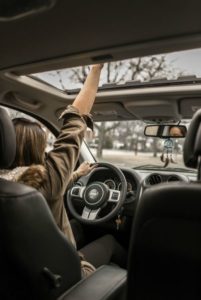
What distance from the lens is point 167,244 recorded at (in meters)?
1.25

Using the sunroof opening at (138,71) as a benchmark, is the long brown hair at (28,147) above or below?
below

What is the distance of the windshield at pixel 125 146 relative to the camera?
3.32 metres

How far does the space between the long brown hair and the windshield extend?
4.72ft

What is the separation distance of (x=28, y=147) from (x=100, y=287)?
28.7 inches

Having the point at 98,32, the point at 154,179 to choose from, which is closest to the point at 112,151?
the point at 154,179

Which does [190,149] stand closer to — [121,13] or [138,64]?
[121,13]

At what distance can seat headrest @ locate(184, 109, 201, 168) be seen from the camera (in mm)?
1414

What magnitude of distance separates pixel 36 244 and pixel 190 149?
72 centimetres

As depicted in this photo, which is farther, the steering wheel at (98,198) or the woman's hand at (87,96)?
the steering wheel at (98,198)

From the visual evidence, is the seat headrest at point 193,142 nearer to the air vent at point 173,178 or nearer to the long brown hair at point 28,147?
the long brown hair at point 28,147

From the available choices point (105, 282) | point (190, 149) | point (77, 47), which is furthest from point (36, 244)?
point (77, 47)

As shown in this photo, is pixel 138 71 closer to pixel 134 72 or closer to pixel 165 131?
pixel 134 72

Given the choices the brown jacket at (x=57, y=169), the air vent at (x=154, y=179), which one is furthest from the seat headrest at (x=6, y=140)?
the air vent at (x=154, y=179)

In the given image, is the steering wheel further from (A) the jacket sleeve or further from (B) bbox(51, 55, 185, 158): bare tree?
(A) the jacket sleeve
